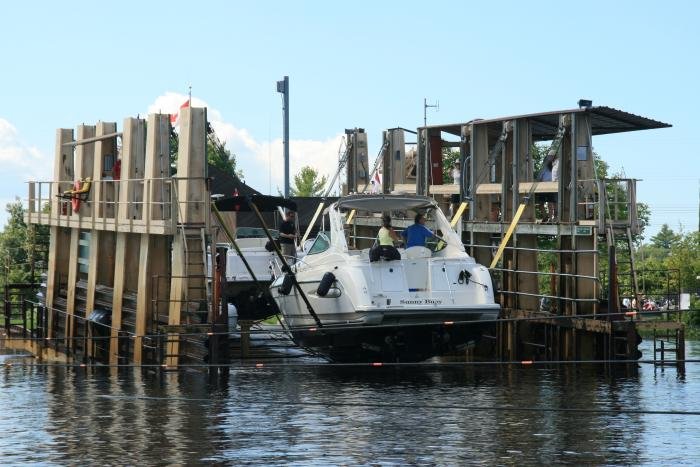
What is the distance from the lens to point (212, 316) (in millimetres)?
26938

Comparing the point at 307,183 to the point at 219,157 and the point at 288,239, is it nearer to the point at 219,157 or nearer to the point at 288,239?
the point at 219,157

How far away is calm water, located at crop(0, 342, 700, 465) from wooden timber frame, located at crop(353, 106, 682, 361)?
2.89ft

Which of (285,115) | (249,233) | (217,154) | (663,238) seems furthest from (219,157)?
(663,238)

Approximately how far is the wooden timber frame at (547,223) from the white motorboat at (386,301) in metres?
2.66

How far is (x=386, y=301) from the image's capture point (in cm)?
2511

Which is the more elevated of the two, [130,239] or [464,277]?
[130,239]

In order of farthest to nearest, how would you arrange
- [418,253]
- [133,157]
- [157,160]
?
[133,157] → [157,160] → [418,253]

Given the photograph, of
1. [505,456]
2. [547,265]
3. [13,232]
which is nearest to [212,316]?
[505,456]

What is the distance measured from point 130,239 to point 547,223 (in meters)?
9.31

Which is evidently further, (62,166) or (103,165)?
(62,166)

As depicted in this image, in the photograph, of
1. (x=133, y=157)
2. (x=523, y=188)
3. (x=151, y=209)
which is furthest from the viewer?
(x=133, y=157)

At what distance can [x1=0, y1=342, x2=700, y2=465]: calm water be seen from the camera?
18266 mm

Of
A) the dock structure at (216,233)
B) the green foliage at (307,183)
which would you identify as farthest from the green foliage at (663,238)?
the dock structure at (216,233)

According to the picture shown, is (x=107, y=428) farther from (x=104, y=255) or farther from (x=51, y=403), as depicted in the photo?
(x=104, y=255)
